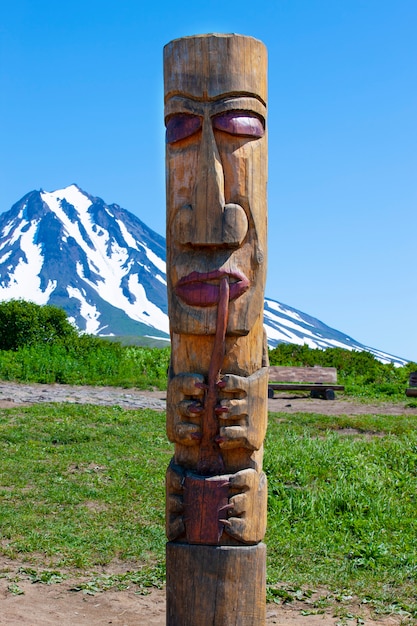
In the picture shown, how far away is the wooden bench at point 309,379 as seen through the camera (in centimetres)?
1781

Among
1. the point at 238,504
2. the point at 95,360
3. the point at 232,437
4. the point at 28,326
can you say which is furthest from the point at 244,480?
the point at 28,326

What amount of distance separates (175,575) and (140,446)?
22.0 ft

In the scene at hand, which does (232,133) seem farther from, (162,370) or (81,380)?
(162,370)

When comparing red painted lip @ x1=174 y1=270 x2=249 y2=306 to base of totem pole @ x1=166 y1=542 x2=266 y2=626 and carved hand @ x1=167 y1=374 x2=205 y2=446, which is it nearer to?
carved hand @ x1=167 y1=374 x2=205 y2=446

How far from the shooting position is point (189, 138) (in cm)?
457

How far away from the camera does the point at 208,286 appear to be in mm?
4441

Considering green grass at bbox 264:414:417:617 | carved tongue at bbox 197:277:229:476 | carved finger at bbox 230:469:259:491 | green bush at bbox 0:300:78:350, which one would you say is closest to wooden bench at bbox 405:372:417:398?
green grass at bbox 264:414:417:617

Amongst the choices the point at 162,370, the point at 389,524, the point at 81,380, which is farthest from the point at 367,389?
the point at 389,524

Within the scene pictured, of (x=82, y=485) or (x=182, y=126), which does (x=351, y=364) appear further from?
(x=182, y=126)

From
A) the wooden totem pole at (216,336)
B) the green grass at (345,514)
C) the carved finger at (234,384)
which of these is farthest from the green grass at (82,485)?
the carved finger at (234,384)

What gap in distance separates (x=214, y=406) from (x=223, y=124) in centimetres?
163

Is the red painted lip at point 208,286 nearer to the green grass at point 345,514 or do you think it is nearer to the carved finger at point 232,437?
the carved finger at point 232,437

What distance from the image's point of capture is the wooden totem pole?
14.5ft

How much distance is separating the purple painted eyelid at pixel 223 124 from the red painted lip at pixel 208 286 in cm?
83
